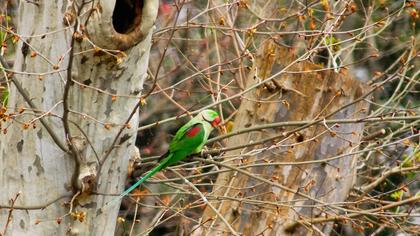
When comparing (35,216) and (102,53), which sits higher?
(102,53)

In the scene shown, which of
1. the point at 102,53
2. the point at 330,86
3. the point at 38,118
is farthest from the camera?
the point at 330,86

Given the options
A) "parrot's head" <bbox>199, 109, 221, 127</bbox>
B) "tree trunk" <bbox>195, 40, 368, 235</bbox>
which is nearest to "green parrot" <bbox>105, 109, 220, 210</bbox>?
"parrot's head" <bbox>199, 109, 221, 127</bbox>

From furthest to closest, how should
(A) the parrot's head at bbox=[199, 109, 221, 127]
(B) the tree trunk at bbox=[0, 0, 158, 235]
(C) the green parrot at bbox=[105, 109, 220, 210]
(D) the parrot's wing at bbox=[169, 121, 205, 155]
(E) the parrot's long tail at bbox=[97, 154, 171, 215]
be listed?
(A) the parrot's head at bbox=[199, 109, 221, 127] < (D) the parrot's wing at bbox=[169, 121, 205, 155] < (C) the green parrot at bbox=[105, 109, 220, 210] < (E) the parrot's long tail at bbox=[97, 154, 171, 215] < (B) the tree trunk at bbox=[0, 0, 158, 235]

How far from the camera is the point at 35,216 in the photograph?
183 inches

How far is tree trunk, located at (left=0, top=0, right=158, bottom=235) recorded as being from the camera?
178 inches

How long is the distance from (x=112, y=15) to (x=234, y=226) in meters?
1.95

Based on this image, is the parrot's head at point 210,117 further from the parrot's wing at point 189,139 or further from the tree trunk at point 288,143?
the tree trunk at point 288,143

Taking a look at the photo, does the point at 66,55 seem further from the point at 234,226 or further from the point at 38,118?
the point at 234,226

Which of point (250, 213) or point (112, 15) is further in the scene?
point (250, 213)

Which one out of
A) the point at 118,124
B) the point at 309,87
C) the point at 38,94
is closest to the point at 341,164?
the point at 309,87

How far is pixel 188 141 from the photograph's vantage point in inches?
206

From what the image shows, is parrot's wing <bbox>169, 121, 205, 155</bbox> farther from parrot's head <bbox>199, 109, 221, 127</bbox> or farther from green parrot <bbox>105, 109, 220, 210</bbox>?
parrot's head <bbox>199, 109, 221, 127</bbox>

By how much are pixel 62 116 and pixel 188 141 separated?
996mm

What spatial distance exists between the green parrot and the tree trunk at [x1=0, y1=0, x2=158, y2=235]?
0.44 meters
